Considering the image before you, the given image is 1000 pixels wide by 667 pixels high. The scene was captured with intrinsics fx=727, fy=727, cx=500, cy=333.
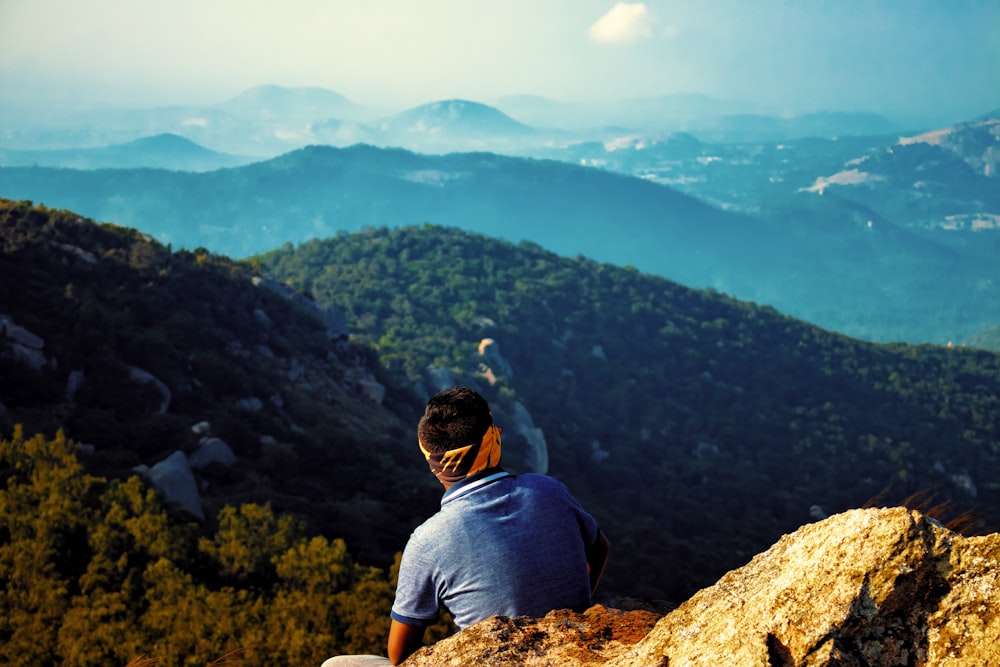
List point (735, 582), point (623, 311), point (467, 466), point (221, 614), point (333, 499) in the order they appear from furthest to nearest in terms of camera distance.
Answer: point (623, 311)
point (333, 499)
point (221, 614)
point (467, 466)
point (735, 582)

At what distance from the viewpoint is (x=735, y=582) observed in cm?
366

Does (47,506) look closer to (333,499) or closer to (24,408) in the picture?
(24,408)

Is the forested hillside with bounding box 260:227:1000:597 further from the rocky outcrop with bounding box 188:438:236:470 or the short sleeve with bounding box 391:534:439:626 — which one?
the short sleeve with bounding box 391:534:439:626

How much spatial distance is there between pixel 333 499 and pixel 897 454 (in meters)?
58.5

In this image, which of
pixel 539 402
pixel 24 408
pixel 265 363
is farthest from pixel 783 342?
pixel 24 408

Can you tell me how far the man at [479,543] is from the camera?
160 inches

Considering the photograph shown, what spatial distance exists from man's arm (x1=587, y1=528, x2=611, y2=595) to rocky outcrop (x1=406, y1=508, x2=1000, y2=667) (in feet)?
3.61

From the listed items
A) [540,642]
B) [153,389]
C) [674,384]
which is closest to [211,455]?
[153,389]

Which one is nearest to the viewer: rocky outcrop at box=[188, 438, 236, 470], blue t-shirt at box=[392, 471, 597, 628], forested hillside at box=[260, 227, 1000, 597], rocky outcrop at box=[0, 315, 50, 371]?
blue t-shirt at box=[392, 471, 597, 628]

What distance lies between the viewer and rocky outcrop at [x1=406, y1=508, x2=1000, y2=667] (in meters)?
2.85

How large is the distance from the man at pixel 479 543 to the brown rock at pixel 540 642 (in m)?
0.12

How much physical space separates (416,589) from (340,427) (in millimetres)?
28239

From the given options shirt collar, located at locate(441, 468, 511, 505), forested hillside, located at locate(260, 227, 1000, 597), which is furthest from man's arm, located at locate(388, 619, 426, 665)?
forested hillside, located at locate(260, 227, 1000, 597)

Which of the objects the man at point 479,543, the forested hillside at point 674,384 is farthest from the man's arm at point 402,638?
the forested hillside at point 674,384
